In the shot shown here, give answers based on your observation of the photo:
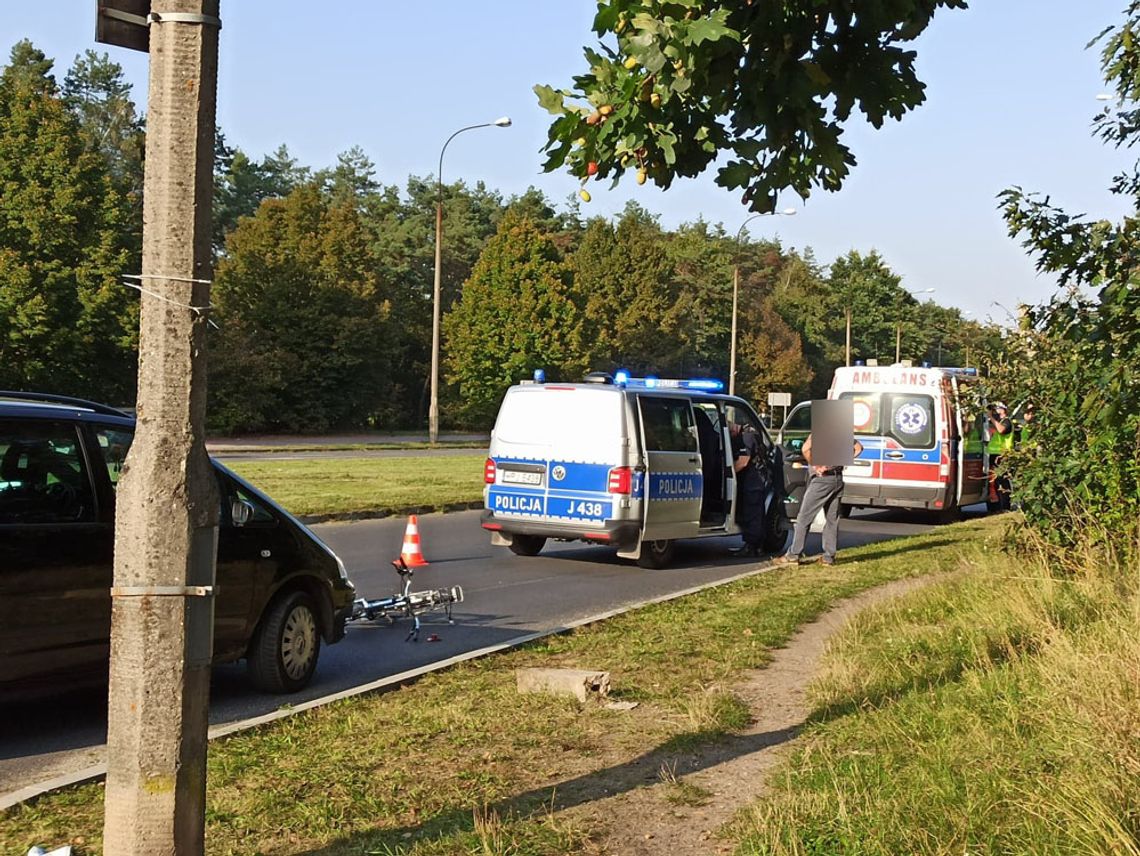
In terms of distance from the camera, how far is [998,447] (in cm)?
2134

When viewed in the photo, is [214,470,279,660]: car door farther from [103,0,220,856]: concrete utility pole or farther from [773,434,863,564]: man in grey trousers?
[773,434,863,564]: man in grey trousers

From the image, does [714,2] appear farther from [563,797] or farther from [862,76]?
[563,797]

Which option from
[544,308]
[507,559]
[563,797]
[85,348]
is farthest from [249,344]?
[563,797]

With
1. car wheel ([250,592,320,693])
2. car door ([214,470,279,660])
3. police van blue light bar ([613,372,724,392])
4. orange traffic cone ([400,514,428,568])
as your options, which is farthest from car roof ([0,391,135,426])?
police van blue light bar ([613,372,724,392])

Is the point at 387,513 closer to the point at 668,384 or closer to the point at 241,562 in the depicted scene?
the point at 668,384

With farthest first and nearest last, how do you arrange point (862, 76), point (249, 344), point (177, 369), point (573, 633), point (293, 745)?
point (249, 344) < point (573, 633) < point (293, 745) < point (862, 76) < point (177, 369)

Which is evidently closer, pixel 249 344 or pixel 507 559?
pixel 507 559

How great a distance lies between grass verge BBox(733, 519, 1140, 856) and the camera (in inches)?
170

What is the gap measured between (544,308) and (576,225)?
95.9 ft

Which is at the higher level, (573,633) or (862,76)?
(862,76)

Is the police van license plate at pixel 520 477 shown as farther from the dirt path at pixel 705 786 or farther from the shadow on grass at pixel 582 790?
the shadow on grass at pixel 582 790

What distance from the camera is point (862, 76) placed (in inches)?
175

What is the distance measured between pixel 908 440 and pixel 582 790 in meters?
15.6

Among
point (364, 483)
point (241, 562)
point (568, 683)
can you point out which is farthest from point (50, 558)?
point (364, 483)
